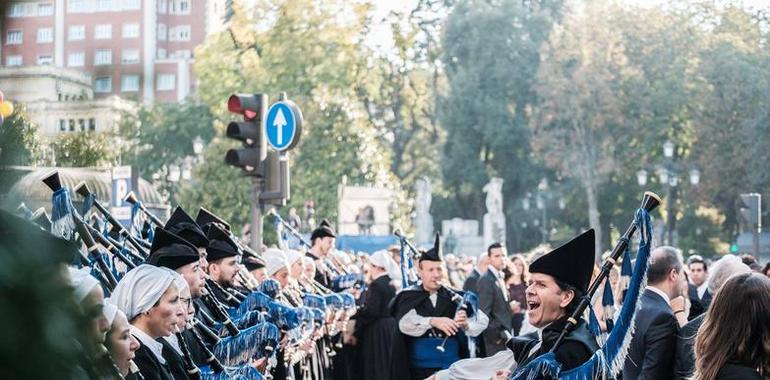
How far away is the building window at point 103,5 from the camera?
1521mm

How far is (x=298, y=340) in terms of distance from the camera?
439 inches

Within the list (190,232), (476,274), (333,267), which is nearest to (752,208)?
(476,274)

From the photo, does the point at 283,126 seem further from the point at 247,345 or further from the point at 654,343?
the point at 654,343

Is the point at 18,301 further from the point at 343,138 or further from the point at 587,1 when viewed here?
the point at 587,1

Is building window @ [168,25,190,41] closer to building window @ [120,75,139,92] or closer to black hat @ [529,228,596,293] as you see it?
building window @ [120,75,139,92]

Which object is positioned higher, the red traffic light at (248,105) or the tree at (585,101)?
the tree at (585,101)

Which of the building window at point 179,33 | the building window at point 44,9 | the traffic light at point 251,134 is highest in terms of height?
the traffic light at point 251,134

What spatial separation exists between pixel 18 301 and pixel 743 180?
54.2 meters

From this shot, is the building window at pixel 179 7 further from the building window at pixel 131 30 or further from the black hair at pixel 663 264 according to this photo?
the black hair at pixel 663 264

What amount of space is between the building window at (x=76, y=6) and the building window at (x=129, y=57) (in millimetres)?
73

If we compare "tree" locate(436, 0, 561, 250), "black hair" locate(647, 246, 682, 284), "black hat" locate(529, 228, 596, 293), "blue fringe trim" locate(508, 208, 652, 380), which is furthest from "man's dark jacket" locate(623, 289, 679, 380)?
"tree" locate(436, 0, 561, 250)

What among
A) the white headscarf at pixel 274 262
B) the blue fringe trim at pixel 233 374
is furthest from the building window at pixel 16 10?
the white headscarf at pixel 274 262

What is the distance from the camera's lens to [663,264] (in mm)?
7902

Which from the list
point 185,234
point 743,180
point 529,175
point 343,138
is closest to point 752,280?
point 185,234
